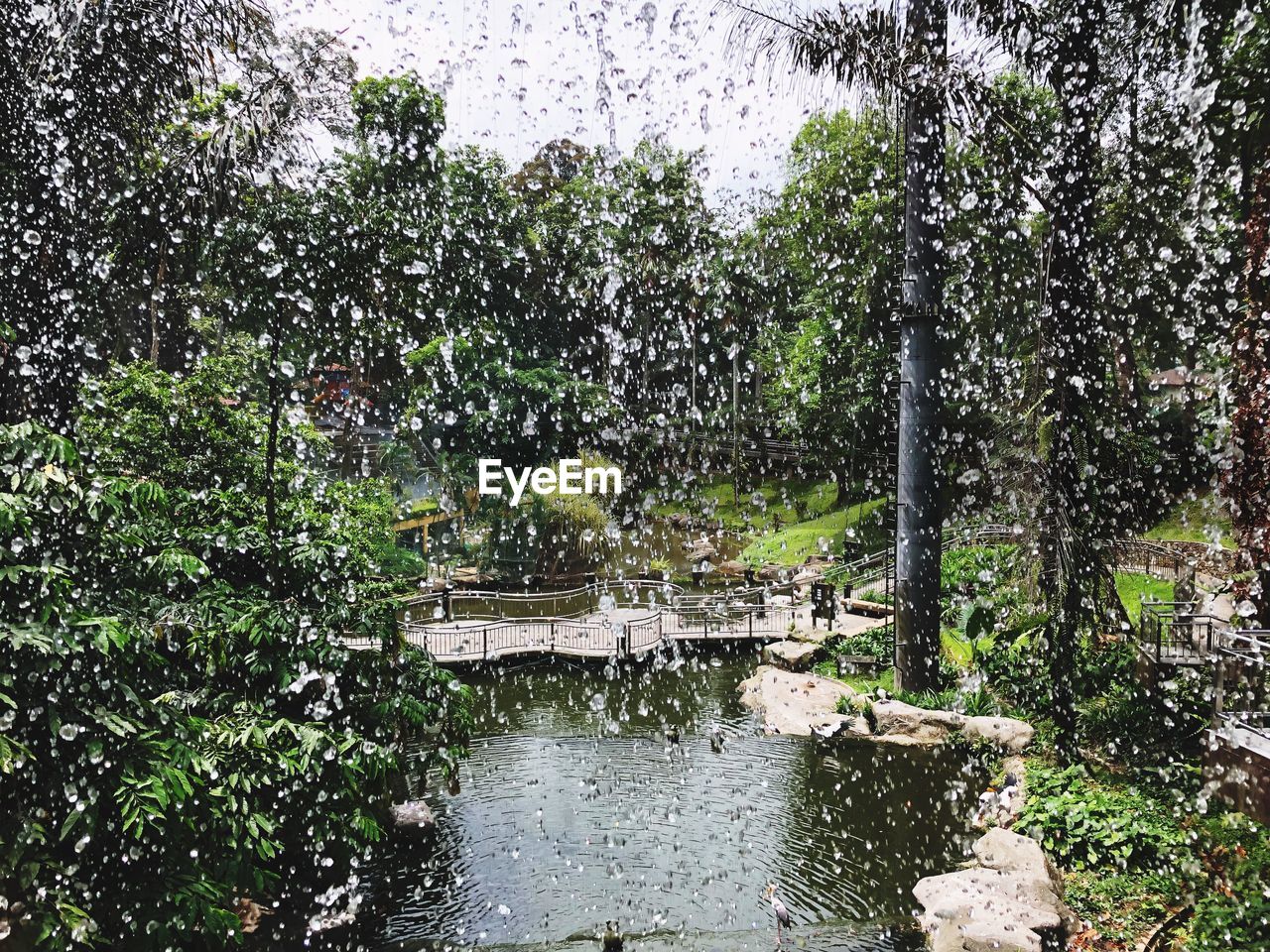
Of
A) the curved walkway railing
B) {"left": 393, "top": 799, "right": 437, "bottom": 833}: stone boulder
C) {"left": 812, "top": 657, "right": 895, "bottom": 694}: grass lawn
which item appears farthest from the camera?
the curved walkway railing

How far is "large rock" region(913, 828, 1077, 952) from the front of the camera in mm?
5672

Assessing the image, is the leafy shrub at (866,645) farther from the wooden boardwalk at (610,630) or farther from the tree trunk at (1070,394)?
the tree trunk at (1070,394)

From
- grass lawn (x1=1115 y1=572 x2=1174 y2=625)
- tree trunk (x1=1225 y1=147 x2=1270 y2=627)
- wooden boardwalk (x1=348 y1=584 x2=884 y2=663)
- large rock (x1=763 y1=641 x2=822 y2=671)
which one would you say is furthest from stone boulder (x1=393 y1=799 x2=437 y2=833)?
grass lawn (x1=1115 y1=572 x2=1174 y2=625)

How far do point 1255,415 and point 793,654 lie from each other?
797 cm

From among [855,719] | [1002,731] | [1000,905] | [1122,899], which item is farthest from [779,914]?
[855,719]

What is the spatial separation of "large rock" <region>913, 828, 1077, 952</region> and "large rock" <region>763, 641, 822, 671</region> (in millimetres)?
7095

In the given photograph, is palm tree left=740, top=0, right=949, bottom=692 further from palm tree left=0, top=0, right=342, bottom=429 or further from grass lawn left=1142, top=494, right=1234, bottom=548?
grass lawn left=1142, top=494, right=1234, bottom=548

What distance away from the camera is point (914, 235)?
1142 cm

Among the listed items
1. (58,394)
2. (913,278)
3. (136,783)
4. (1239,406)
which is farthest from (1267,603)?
(58,394)

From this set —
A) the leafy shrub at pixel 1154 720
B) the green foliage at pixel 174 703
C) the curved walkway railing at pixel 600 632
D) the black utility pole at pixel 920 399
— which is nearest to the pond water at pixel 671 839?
the green foliage at pixel 174 703

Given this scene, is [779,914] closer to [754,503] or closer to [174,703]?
[174,703]

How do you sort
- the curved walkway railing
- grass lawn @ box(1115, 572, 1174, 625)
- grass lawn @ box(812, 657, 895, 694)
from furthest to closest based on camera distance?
1. grass lawn @ box(1115, 572, 1174, 625)
2. the curved walkway railing
3. grass lawn @ box(812, 657, 895, 694)

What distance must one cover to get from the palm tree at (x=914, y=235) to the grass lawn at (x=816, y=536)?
12763 millimetres

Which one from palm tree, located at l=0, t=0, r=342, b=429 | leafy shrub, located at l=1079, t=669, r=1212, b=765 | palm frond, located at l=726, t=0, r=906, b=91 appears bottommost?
leafy shrub, located at l=1079, t=669, r=1212, b=765
